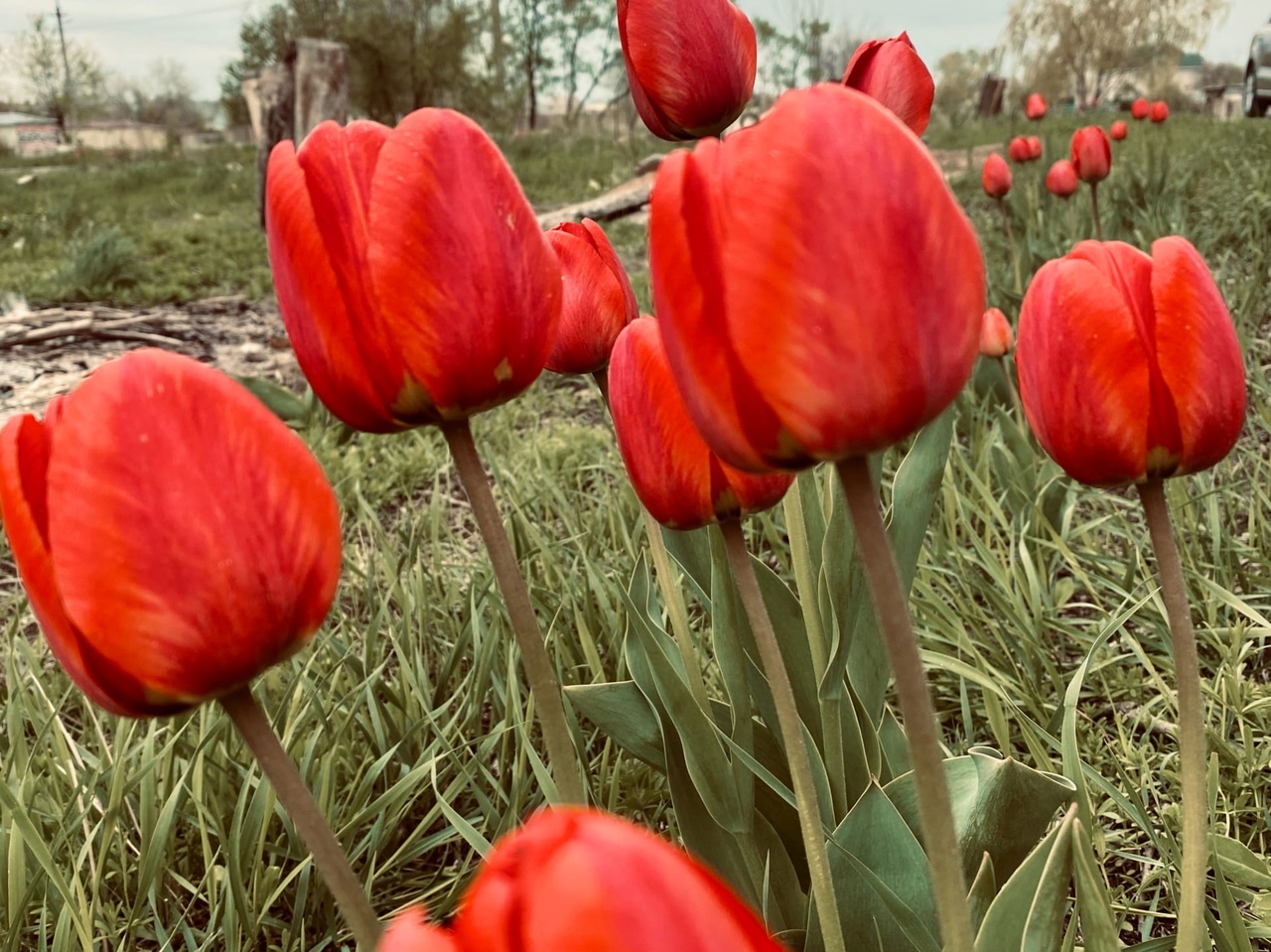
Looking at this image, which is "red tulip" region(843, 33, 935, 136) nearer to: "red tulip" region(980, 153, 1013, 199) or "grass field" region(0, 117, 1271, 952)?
"grass field" region(0, 117, 1271, 952)

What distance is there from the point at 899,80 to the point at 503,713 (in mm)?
842

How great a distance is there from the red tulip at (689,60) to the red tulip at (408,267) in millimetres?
402

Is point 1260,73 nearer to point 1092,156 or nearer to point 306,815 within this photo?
point 1092,156

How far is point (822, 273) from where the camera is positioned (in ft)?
1.17

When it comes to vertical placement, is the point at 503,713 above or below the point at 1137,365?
below

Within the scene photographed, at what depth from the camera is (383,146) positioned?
45 cm

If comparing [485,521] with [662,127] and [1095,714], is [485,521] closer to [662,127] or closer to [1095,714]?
[662,127]

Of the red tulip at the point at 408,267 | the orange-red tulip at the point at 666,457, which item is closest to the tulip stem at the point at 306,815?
the red tulip at the point at 408,267

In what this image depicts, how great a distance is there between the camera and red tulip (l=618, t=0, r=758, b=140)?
81 centimetres

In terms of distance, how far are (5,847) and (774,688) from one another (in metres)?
0.93

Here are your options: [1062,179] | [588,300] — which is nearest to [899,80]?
[588,300]

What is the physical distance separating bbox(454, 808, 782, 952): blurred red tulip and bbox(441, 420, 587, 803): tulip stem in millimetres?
238

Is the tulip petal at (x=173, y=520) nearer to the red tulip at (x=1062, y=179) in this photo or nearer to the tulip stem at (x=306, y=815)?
the tulip stem at (x=306, y=815)

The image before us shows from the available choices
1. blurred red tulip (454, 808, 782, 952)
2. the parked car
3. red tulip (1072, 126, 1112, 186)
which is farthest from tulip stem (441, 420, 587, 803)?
the parked car
